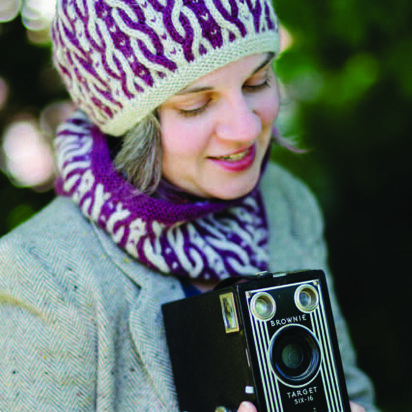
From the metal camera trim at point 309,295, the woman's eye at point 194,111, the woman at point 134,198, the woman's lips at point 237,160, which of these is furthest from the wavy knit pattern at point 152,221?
the metal camera trim at point 309,295

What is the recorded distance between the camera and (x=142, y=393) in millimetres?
1442

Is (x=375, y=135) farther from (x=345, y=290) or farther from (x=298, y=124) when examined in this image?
(x=345, y=290)

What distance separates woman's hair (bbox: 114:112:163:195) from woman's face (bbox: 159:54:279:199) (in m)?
0.02

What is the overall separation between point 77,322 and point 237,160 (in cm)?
54

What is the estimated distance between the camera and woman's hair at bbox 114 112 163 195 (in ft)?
4.92

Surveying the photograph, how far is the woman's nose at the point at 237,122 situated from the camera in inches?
56.7

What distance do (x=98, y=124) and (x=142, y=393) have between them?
0.67 meters

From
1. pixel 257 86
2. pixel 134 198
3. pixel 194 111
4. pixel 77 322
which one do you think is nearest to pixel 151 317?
pixel 77 322

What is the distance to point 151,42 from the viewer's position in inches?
53.9

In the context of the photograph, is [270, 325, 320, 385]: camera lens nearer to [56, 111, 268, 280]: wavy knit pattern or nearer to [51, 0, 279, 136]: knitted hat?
[56, 111, 268, 280]: wavy knit pattern

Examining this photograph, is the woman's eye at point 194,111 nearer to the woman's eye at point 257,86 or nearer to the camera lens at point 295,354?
the woman's eye at point 257,86

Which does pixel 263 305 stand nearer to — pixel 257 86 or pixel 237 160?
pixel 237 160

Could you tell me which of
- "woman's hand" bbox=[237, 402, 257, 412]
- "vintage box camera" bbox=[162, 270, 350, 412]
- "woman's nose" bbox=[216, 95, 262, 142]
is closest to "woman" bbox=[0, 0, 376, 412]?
"woman's nose" bbox=[216, 95, 262, 142]

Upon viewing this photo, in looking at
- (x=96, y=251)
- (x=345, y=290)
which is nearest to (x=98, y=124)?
(x=96, y=251)
